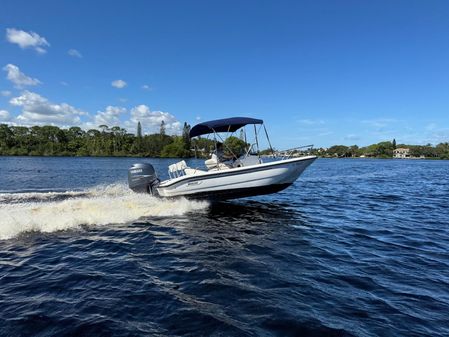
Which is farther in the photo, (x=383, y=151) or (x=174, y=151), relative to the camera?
(x=383, y=151)

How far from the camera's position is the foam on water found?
402 inches

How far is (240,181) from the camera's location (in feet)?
45.5

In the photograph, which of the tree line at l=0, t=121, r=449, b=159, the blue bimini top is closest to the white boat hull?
the blue bimini top

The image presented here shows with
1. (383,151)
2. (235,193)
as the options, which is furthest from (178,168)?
(383,151)

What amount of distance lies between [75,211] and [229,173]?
6.17 meters

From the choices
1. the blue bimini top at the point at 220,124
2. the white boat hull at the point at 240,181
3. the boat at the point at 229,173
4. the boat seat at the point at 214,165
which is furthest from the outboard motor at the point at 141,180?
the blue bimini top at the point at 220,124

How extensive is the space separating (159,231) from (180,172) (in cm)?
543

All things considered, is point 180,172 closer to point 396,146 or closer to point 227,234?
point 227,234

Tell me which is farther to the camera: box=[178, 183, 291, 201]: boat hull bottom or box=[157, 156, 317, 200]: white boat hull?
box=[178, 183, 291, 201]: boat hull bottom

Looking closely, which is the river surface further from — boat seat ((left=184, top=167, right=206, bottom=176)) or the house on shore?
the house on shore

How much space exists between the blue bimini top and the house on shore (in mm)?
187238

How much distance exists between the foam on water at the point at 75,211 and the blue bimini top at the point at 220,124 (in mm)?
3304

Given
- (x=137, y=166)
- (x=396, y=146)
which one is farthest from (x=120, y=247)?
(x=396, y=146)

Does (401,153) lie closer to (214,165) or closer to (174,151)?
(174,151)
